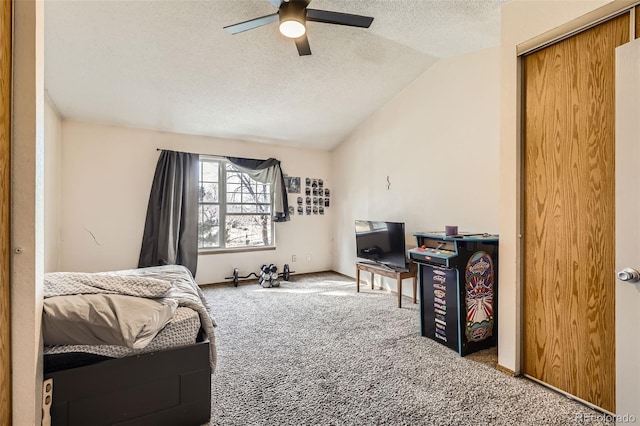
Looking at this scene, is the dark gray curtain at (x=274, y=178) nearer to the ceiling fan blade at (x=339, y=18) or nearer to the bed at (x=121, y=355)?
the ceiling fan blade at (x=339, y=18)

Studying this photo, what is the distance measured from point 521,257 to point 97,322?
8.16 ft

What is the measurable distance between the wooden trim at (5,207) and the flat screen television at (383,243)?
130 inches

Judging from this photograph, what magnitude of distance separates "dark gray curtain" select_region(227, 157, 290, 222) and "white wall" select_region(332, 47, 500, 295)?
1108 mm

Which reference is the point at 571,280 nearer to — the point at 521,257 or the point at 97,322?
the point at 521,257

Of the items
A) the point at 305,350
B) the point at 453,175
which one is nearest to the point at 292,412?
the point at 305,350

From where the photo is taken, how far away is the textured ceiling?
2.50 meters

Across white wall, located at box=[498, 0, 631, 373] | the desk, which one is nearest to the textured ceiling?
white wall, located at box=[498, 0, 631, 373]

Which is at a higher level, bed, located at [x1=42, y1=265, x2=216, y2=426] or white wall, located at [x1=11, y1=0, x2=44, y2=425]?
white wall, located at [x1=11, y1=0, x2=44, y2=425]

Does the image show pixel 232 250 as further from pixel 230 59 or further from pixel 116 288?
pixel 116 288

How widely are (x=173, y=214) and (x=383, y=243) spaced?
2.87m

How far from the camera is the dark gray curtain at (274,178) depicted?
496cm

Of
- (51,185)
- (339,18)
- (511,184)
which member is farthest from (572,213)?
(51,185)

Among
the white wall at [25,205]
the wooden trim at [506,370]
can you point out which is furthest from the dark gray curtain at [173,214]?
the wooden trim at [506,370]

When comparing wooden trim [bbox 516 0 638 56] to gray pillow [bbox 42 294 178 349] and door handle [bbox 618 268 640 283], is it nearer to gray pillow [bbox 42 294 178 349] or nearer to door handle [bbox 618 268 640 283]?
door handle [bbox 618 268 640 283]
